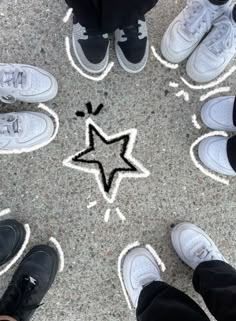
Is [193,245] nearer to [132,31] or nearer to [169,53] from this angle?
[169,53]

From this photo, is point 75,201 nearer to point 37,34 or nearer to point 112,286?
point 112,286

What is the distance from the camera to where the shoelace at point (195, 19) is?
1619 mm

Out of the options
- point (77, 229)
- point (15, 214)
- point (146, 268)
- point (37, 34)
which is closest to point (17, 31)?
point (37, 34)

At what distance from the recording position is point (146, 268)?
5.37 feet

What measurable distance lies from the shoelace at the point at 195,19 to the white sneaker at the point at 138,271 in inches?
39.0

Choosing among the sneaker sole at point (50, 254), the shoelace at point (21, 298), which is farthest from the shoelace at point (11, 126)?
the shoelace at point (21, 298)

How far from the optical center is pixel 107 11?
118cm

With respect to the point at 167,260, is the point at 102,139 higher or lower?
higher

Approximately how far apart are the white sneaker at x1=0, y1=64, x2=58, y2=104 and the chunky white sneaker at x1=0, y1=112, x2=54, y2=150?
0.08 m

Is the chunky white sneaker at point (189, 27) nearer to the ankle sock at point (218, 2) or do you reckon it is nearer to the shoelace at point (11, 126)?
the ankle sock at point (218, 2)

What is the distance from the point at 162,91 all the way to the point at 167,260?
2.52 feet

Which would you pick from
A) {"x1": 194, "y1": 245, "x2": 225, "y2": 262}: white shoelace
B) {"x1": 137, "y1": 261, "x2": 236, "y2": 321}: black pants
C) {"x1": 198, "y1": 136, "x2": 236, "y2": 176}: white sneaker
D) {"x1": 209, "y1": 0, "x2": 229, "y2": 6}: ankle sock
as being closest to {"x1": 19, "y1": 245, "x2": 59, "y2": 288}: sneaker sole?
{"x1": 137, "y1": 261, "x2": 236, "y2": 321}: black pants

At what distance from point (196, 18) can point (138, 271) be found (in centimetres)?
113

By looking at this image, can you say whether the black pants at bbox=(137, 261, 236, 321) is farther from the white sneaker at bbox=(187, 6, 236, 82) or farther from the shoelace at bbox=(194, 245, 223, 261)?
the white sneaker at bbox=(187, 6, 236, 82)
